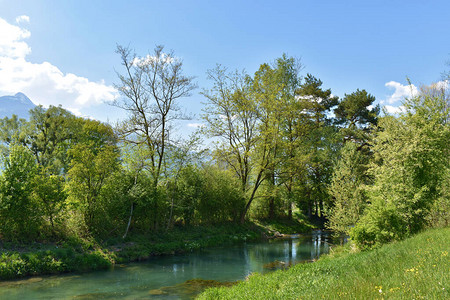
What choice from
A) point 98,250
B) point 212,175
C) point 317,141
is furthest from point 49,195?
point 317,141

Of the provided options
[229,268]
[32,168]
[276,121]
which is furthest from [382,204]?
[32,168]

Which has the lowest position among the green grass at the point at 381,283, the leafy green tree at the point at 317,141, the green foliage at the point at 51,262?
the green foliage at the point at 51,262

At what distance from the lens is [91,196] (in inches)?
819

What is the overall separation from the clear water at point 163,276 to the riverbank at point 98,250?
766mm

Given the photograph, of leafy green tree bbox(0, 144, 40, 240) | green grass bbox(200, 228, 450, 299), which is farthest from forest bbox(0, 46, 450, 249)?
green grass bbox(200, 228, 450, 299)

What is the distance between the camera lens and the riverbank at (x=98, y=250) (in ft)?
50.7

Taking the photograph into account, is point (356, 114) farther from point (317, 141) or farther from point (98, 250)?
point (98, 250)

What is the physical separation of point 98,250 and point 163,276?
16.8 feet

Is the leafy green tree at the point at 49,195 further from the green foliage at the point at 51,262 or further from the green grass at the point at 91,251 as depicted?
the green foliage at the point at 51,262

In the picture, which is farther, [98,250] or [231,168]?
[231,168]

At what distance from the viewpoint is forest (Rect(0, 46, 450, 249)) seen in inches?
650

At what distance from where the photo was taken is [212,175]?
31.4m

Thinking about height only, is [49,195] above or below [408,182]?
below

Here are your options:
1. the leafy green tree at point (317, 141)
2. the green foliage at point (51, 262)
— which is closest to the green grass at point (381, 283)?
the green foliage at point (51, 262)
